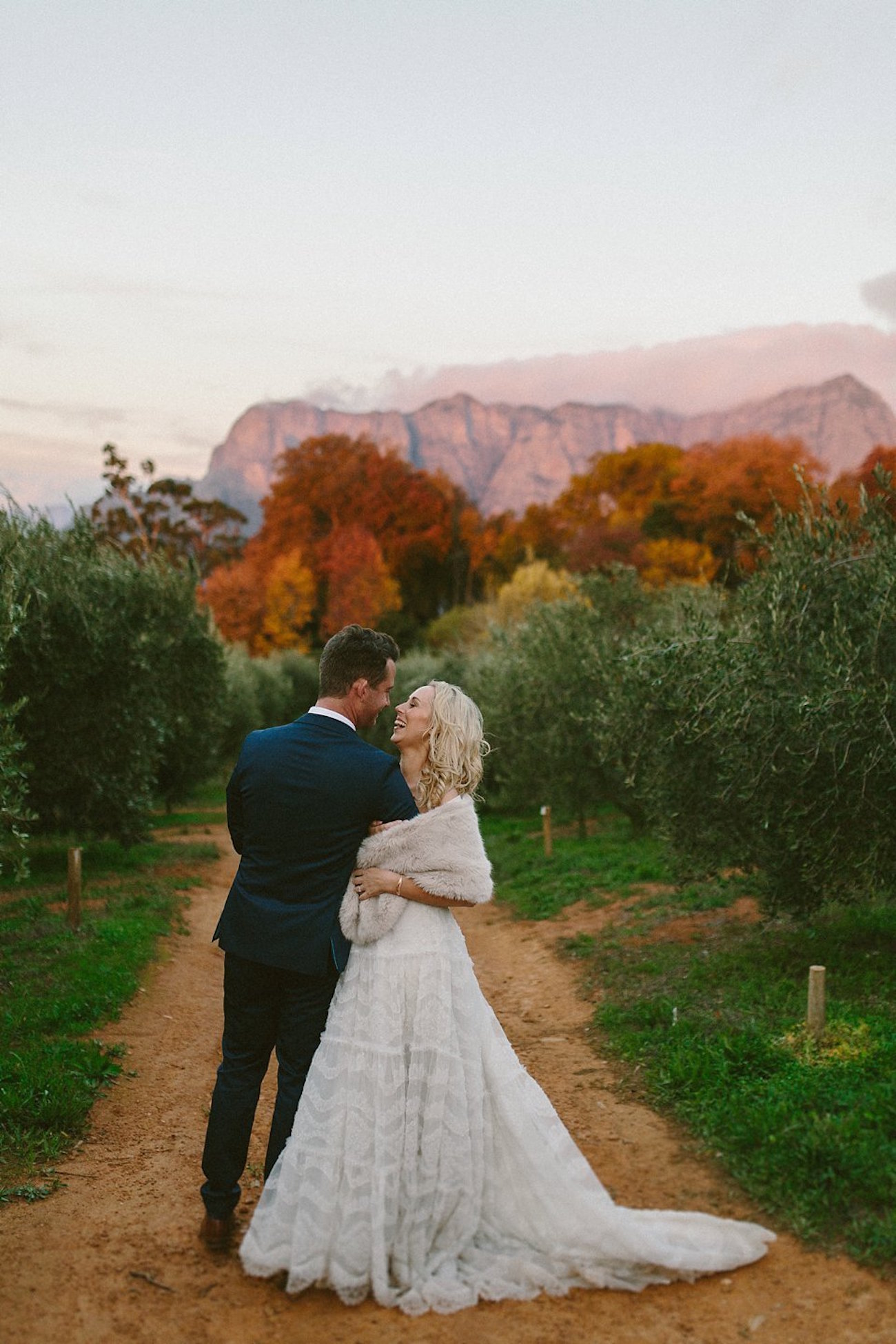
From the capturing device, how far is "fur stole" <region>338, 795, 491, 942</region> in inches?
175

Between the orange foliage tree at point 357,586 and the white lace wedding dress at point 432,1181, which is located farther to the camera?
the orange foliage tree at point 357,586

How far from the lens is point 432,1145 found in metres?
4.34

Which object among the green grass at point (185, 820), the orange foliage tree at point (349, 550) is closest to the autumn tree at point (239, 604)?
the orange foliage tree at point (349, 550)

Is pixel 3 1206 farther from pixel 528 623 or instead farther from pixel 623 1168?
pixel 528 623

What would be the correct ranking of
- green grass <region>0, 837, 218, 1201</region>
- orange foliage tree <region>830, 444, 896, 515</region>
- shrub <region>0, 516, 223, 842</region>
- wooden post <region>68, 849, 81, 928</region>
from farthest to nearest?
orange foliage tree <region>830, 444, 896, 515</region>
shrub <region>0, 516, 223, 842</region>
wooden post <region>68, 849, 81, 928</region>
green grass <region>0, 837, 218, 1201</region>

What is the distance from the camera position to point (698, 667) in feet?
30.7

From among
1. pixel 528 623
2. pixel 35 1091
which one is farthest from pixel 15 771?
pixel 528 623

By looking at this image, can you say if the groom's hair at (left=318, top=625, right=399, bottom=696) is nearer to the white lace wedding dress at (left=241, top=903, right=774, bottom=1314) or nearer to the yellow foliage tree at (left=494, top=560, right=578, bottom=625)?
the white lace wedding dress at (left=241, top=903, right=774, bottom=1314)

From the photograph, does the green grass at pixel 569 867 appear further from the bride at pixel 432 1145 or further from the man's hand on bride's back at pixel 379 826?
the man's hand on bride's back at pixel 379 826

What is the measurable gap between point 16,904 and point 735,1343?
11702 mm

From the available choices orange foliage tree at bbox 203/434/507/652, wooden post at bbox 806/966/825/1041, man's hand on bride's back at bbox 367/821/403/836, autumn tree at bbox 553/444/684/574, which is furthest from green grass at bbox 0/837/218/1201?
orange foliage tree at bbox 203/434/507/652

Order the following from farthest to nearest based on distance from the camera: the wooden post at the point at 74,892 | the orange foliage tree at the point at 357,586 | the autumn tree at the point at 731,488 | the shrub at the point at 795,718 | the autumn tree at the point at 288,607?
the autumn tree at the point at 288,607 < the orange foliage tree at the point at 357,586 < the autumn tree at the point at 731,488 < the wooden post at the point at 74,892 < the shrub at the point at 795,718

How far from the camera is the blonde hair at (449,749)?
4.57m

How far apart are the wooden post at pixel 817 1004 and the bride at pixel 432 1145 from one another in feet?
8.12
